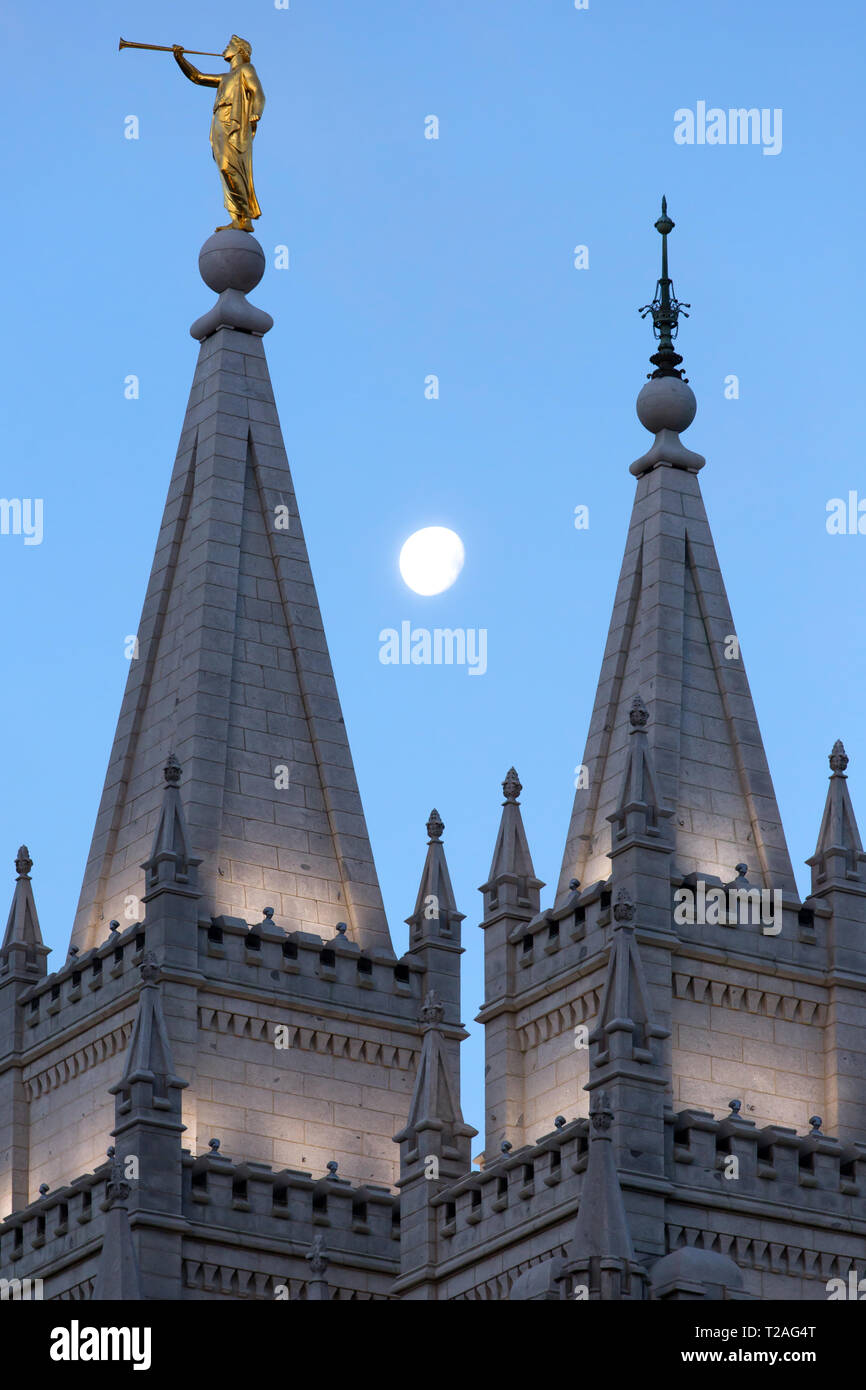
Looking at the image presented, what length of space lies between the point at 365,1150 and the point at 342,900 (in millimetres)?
4838

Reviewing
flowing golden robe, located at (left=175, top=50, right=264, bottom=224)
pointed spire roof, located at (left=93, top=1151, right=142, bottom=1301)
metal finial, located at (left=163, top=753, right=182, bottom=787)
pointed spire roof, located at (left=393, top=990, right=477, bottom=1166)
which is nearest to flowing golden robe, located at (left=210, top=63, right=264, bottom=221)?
flowing golden robe, located at (left=175, top=50, right=264, bottom=224)

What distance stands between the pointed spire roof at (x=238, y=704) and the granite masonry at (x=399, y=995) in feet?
0.26

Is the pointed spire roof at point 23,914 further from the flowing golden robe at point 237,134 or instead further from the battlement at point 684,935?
the flowing golden robe at point 237,134

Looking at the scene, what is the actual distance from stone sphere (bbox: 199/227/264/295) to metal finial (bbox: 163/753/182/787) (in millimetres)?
11816

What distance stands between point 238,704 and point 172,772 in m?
3.56

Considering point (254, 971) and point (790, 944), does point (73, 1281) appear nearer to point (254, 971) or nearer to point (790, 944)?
point (254, 971)

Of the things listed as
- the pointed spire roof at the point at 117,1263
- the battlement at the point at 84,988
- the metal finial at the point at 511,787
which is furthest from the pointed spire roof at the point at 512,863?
the pointed spire roof at the point at 117,1263

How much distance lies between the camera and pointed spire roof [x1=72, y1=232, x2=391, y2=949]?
78750 mm

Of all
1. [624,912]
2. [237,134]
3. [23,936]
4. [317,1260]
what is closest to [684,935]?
[624,912]

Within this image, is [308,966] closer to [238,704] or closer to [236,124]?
[238,704]

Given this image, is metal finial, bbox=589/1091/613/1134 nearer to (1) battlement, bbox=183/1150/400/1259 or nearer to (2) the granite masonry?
(2) the granite masonry

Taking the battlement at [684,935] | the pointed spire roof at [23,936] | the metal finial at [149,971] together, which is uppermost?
the pointed spire roof at [23,936]

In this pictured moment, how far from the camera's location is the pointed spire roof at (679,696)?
7594 centimetres
